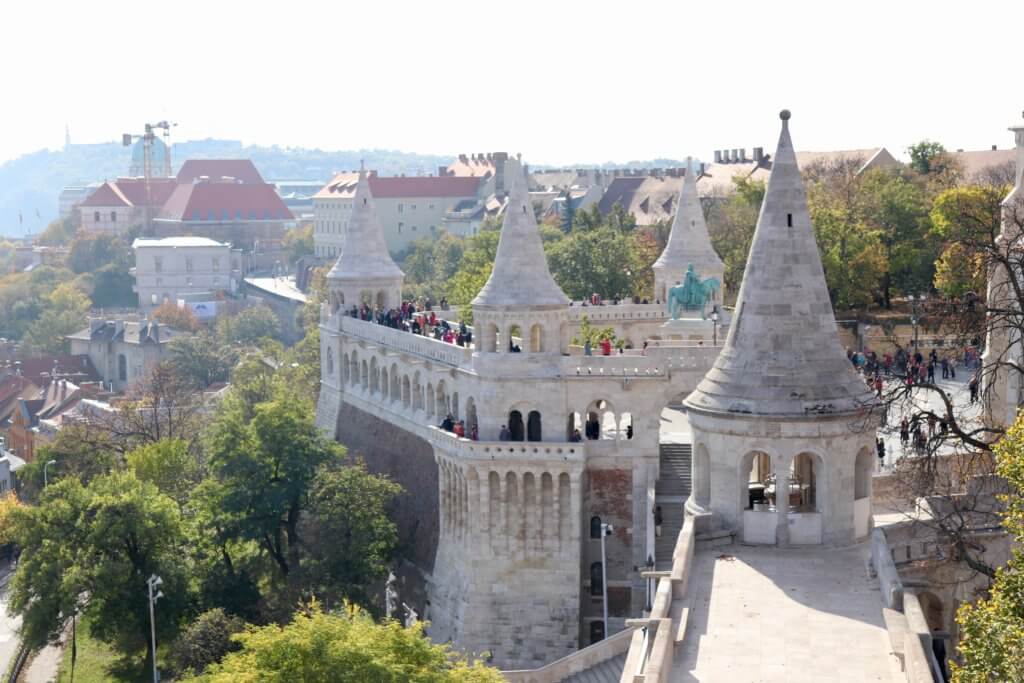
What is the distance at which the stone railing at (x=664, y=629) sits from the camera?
24.8 meters

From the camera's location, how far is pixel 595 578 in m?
49.5

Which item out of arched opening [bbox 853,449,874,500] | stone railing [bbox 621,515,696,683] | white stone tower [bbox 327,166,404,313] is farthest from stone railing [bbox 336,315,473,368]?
stone railing [bbox 621,515,696,683]

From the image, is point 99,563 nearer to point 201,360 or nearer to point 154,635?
point 154,635

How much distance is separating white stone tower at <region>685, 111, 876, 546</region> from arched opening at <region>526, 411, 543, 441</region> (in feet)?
52.6

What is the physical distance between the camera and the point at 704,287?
53.9 m

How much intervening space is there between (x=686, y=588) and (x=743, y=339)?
19.4ft

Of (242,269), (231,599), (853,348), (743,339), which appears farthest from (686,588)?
(242,269)

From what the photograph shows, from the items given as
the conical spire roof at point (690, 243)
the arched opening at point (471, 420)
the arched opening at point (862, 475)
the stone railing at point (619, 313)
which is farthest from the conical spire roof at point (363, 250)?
the arched opening at point (862, 475)

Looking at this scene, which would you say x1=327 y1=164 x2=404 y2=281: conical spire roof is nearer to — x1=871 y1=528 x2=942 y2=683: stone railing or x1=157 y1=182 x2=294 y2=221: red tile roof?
x1=871 y1=528 x2=942 y2=683: stone railing

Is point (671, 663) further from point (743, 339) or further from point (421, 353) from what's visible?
point (421, 353)

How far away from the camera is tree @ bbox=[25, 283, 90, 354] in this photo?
14075 cm

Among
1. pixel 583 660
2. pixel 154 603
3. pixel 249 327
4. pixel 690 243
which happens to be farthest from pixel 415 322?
pixel 249 327

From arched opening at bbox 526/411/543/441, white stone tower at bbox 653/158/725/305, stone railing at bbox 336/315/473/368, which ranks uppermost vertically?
white stone tower at bbox 653/158/725/305

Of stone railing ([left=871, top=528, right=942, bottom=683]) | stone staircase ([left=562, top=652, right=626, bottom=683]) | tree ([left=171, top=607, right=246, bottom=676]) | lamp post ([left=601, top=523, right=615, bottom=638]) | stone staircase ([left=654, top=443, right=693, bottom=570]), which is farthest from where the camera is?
tree ([left=171, top=607, right=246, bottom=676])
